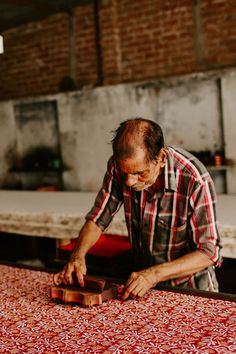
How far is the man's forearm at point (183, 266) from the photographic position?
7.41ft

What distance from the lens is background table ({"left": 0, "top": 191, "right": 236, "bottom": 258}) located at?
13.6 feet

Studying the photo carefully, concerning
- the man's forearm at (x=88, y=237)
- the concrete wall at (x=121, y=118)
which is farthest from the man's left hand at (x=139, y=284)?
the concrete wall at (x=121, y=118)

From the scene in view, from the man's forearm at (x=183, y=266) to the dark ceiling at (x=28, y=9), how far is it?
14.1 feet

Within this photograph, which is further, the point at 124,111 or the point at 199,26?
the point at 124,111

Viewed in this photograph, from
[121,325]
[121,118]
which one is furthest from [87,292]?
[121,118]

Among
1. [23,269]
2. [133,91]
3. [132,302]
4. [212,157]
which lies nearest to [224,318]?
[132,302]

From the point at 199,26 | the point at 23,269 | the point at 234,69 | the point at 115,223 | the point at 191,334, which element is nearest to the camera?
the point at 191,334

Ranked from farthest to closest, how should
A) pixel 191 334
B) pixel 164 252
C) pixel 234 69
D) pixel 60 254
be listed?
pixel 234 69 → pixel 60 254 → pixel 164 252 → pixel 191 334

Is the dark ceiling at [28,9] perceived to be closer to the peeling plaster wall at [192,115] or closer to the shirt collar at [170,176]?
the peeling plaster wall at [192,115]

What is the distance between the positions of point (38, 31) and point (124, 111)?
1990 millimetres

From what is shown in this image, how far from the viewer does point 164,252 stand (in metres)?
2.57

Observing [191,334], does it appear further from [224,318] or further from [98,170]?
[98,170]

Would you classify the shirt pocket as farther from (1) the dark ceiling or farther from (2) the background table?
(1) the dark ceiling

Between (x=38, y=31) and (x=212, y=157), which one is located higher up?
(x=38, y=31)
